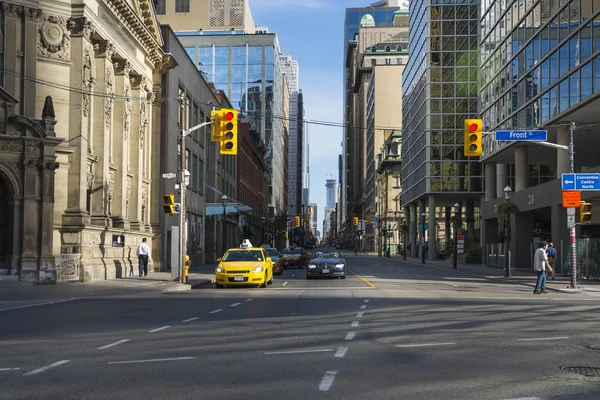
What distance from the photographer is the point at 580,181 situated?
29.2 metres

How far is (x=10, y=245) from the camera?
91.4 feet

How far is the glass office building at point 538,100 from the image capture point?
126 ft

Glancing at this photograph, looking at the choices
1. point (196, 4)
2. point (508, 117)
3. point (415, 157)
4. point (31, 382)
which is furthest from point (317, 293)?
point (196, 4)

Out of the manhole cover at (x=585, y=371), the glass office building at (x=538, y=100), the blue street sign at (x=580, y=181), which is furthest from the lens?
the glass office building at (x=538, y=100)

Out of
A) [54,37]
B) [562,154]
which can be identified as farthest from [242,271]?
[562,154]

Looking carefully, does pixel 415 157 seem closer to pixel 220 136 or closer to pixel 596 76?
pixel 596 76

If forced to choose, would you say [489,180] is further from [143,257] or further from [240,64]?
[240,64]

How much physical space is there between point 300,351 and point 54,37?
2363cm

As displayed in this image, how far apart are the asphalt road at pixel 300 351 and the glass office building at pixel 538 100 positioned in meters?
22.8

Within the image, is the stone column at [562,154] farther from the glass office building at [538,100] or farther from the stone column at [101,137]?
the stone column at [101,137]

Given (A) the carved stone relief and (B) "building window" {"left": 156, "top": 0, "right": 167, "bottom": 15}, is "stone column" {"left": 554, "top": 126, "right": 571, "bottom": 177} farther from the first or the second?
(B) "building window" {"left": 156, "top": 0, "right": 167, "bottom": 15}

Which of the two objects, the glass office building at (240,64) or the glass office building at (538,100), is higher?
the glass office building at (240,64)

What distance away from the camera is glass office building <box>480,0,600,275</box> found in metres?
38.5

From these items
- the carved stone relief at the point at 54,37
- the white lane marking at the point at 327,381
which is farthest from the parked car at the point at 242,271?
the white lane marking at the point at 327,381
